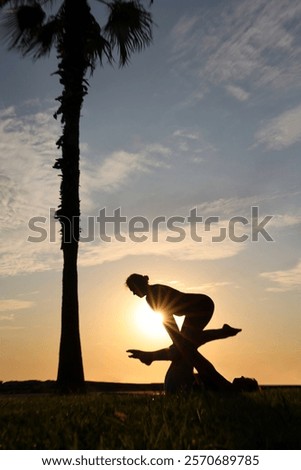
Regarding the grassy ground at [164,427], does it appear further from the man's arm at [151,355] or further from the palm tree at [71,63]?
the palm tree at [71,63]

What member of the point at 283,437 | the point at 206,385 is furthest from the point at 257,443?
the point at 206,385

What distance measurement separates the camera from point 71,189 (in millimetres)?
15438

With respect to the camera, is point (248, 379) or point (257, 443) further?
point (248, 379)

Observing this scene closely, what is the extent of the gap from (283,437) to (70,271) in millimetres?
11604

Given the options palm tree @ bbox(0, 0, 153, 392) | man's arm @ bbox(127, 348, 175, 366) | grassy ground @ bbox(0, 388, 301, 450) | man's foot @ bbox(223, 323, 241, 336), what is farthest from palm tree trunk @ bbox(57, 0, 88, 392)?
grassy ground @ bbox(0, 388, 301, 450)

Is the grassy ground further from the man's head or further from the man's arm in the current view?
the man's head

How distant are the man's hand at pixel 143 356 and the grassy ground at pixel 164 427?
1.23 metres

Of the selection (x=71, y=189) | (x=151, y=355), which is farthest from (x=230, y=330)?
(x=71, y=189)

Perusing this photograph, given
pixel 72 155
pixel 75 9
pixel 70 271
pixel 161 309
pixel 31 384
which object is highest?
pixel 75 9

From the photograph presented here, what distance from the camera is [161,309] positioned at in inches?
287

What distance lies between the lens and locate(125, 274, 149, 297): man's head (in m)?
7.26

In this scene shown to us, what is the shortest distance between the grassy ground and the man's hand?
48.5 inches
